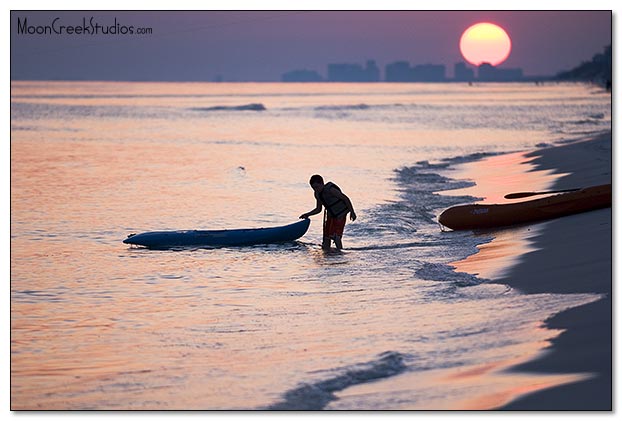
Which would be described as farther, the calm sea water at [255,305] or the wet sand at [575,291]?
the calm sea water at [255,305]

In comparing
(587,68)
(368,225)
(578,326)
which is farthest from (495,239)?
(587,68)

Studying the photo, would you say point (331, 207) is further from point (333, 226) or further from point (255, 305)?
point (255, 305)

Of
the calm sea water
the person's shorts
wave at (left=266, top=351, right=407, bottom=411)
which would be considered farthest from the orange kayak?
wave at (left=266, top=351, right=407, bottom=411)

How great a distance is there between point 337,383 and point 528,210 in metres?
7.60

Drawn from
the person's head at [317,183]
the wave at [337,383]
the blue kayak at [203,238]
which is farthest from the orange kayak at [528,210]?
the wave at [337,383]

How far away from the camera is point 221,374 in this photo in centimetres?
755

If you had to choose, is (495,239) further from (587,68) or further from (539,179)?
(587,68)

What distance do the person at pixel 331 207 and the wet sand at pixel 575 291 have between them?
2616mm

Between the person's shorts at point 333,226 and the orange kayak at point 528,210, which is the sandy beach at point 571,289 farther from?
the person's shorts at point 333,226

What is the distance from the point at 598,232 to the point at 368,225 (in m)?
5.44

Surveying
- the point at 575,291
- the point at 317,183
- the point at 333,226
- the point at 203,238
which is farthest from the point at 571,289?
the point at 203,238

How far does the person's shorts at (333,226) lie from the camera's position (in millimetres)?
13508

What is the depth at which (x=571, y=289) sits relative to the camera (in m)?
9.08

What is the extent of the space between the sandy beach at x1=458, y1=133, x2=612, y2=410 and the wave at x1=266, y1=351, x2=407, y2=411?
997mm
